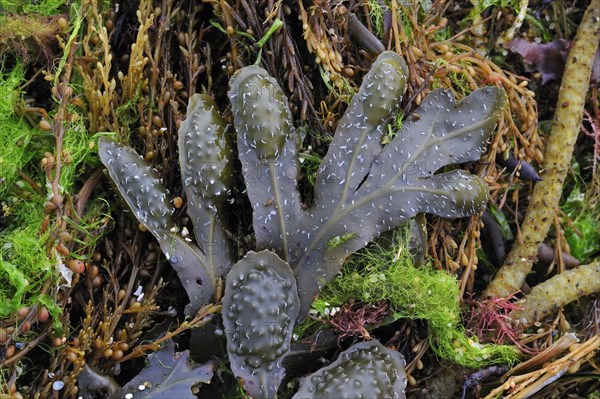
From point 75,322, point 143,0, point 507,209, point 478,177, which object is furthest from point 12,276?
point 507,209

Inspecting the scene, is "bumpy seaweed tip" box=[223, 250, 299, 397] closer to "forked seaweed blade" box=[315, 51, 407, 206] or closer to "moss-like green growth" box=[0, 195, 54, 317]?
"forked seaweed blade" box=[315, 51, 407, 206]

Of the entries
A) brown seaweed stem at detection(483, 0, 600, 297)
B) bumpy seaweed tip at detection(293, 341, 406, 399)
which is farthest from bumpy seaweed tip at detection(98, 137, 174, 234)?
brown seaweed stem at detection(483, 0, 600, 297)

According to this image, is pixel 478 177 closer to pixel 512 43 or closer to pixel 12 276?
pixel 512 43

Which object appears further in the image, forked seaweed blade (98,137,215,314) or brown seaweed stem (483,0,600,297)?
brown seaweed stem (483,0,600,297)

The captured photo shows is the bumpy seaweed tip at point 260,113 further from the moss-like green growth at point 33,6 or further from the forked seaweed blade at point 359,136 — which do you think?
the moss-like green growth at point 33,6

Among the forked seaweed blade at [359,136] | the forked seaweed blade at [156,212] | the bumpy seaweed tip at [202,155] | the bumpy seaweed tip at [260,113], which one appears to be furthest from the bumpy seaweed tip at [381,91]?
the forked seaweed blade at [156,212]

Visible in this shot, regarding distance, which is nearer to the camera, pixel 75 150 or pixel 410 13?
pixel 75 150
